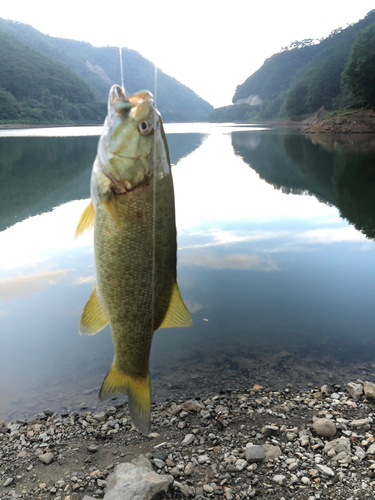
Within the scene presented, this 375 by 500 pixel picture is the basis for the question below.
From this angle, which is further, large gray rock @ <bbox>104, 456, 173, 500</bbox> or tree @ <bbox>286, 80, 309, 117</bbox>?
tree @ <bbox>286, 80, 309, 117</bbox>

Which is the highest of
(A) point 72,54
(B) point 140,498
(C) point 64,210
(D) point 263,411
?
(A) point 72,54

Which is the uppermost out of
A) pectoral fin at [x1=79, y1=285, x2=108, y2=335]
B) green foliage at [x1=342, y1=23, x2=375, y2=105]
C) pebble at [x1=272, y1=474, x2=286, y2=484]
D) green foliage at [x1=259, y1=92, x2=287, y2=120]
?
green foliage at [x1=259, y1=92, x2=287, y2=120]

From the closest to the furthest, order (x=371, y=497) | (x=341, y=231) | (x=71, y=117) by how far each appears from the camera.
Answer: (x=371, y=497) < (x=341, y=231) < (x=71, y=117)

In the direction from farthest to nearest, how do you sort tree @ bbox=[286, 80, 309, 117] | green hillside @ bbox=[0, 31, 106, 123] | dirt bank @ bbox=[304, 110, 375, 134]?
1. tree @ bbox=[286, 80, 309, 117]
2. green hillside @ bbox=[0, 31, 106, 123]
3. dirt bank @ bbox=[304, 110, 375, 134]

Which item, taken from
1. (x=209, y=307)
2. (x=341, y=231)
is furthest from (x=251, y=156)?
(x=209, y=307)

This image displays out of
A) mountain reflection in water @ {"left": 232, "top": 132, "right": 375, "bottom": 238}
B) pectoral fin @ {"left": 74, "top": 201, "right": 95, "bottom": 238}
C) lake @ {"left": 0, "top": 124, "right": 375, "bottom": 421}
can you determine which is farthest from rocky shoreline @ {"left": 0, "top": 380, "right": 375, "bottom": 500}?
mountain reflection in water @ {"left": 232, "top": 132, "right": 375, "bottom": 238}

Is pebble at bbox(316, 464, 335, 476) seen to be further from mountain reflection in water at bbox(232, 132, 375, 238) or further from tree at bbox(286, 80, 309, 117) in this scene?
Result: tree at bbox(286, 80, 309, 117)

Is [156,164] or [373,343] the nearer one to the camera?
[156,164]

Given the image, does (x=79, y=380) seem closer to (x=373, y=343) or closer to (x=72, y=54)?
(x=373, y=343)
